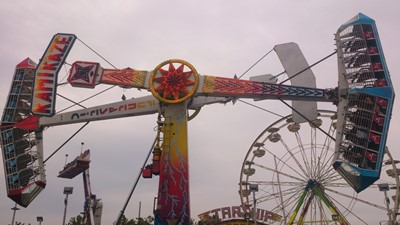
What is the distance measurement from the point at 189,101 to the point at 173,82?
2.26 metres

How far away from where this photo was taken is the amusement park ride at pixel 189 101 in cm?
2461

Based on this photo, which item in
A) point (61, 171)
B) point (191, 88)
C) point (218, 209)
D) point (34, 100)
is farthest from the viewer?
point (218, 209)

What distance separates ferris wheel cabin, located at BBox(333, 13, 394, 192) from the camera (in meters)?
24.3

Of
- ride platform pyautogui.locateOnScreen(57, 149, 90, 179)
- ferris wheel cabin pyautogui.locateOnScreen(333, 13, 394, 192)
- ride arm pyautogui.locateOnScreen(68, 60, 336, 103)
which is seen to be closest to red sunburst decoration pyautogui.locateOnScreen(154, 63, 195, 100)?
ride arm pyautogui.locateOnScreen(68, 60, 336, 103)

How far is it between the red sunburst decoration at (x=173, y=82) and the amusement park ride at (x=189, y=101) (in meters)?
0.06

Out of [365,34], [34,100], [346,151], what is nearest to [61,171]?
[34,100]

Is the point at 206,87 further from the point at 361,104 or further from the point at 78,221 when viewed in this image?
the point at 78,221

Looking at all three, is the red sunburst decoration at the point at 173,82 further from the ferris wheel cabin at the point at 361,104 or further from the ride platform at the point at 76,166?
the ride platform at the point at 76,166

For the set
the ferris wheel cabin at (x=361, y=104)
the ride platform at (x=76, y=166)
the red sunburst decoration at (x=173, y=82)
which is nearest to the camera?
the ferris wheel cabin at (x=361, y=104)

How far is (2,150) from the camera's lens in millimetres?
33312

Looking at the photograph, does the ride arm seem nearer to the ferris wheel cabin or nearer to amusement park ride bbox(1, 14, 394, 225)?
amusement park ride bbox(1, 14, 394, 225)

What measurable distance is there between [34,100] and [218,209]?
1147 inches

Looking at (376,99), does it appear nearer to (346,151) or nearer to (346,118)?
(346,118)

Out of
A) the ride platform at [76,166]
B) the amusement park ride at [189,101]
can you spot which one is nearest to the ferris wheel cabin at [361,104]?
the amusement park ride at [189,101]
